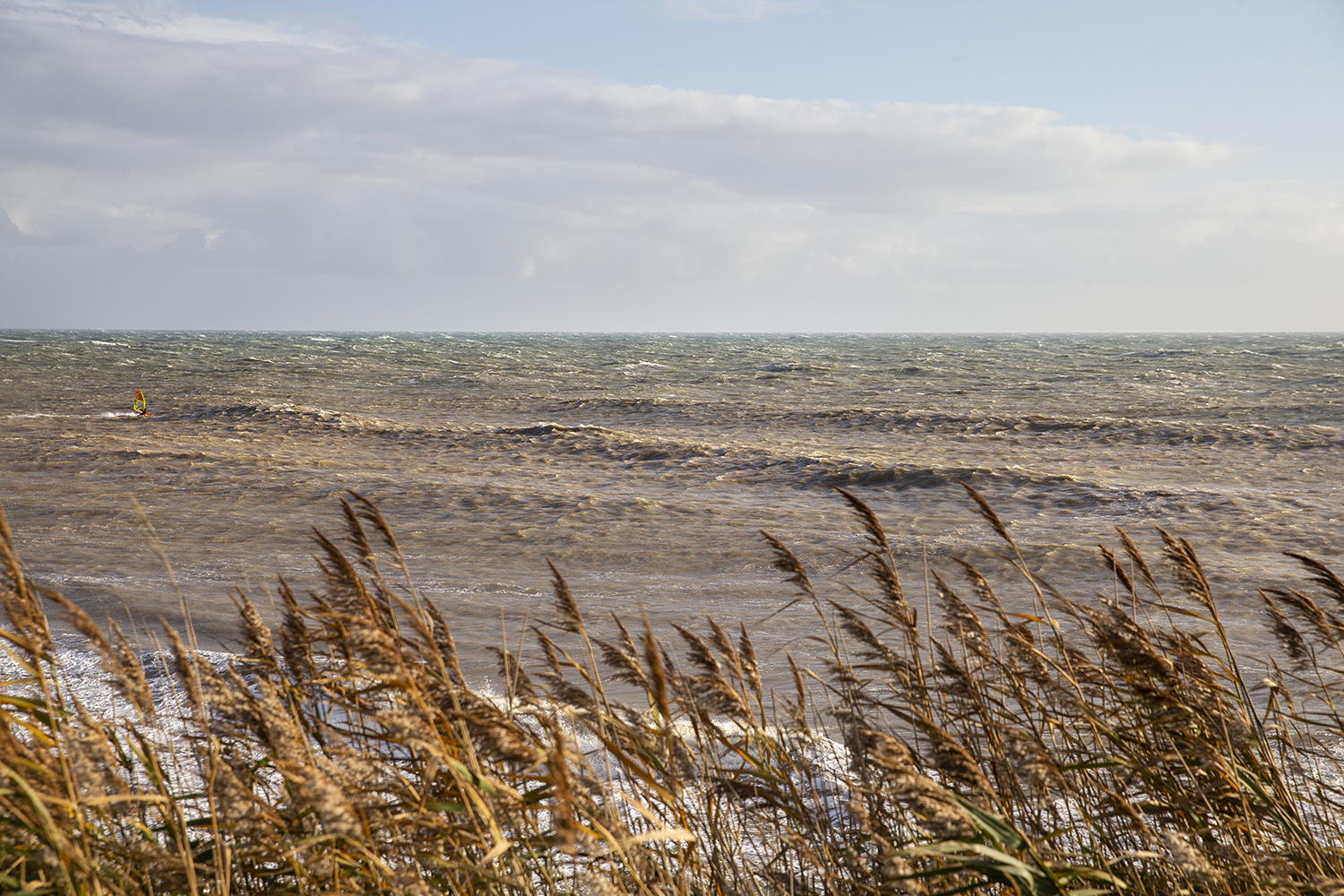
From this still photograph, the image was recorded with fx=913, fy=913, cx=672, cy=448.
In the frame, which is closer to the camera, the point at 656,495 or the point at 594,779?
the point at 594,779

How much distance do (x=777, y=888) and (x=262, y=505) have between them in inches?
377

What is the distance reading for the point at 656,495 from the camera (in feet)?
38.6

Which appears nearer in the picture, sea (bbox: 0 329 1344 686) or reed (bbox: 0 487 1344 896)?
reed (bbox: 0 487 1344 896)

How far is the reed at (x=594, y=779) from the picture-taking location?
64.6 inches

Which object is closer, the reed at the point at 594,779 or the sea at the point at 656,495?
the reed at the point at 594,779

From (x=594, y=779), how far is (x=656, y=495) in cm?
977

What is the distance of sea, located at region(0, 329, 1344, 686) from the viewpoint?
712 centimetres

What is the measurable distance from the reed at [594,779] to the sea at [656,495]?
0.33 metres

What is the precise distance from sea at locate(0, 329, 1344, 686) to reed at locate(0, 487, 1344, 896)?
0.33 meters

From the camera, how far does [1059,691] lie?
2.48 m

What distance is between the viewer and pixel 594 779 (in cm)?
199

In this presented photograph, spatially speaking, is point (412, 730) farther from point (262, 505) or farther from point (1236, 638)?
point (262, 505)

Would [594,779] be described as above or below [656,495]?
above

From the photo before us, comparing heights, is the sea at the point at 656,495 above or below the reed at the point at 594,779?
below
